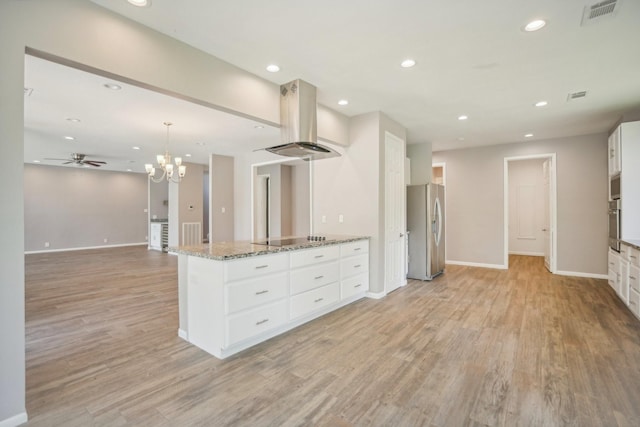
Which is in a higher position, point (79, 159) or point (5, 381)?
point (79, 159)

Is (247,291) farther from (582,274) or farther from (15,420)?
(582,274)

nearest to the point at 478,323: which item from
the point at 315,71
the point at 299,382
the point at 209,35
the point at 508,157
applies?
the point at 299,382

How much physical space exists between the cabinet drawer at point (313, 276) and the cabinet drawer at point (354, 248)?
8.9 inches

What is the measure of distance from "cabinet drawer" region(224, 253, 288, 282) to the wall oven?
15.9 ft

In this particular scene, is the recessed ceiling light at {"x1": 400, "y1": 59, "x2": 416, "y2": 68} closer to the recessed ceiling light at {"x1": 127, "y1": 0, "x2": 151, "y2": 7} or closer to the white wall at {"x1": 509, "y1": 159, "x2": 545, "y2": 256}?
the recessed ceiling light at {"x1": 127, "y1": 0, "x2": 151, "y2": 7}

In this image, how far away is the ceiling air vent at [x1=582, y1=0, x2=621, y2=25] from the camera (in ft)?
7.18

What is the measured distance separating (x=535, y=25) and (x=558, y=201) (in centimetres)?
499

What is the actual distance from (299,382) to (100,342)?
2157 mm

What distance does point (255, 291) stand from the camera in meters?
2.86

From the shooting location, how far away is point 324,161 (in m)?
5.09

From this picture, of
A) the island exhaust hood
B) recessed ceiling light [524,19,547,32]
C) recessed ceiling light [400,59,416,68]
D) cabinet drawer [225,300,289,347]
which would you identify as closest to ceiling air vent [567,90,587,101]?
recessed ceiling light [524,19,547,32]

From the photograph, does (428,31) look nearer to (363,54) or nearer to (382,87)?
(363,54)

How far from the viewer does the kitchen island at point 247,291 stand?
8.74 feet

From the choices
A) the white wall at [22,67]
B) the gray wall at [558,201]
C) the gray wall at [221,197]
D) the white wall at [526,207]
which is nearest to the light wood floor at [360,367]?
the white wall at [22,67]
